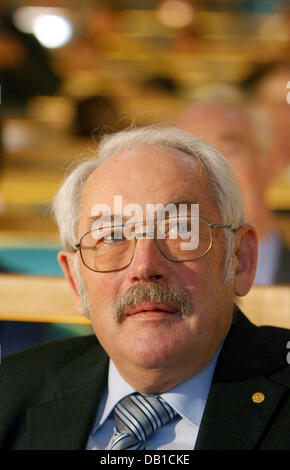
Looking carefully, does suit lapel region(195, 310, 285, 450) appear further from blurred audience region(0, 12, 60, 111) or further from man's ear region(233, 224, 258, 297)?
blurred audience region(0, 12, 60, 111)

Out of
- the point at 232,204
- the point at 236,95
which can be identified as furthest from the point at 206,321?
the point at 236,95

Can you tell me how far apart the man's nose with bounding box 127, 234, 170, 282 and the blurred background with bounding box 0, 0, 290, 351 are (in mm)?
2290

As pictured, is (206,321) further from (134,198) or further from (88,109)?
(88,109)

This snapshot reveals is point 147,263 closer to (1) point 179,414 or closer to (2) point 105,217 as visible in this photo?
(2) point 105,217

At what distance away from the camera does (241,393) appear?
1118 millimetres

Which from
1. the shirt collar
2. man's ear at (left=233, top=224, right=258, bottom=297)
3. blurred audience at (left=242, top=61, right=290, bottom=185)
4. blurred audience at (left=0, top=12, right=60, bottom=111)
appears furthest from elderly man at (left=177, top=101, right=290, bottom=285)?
blurred audience at (left=0, top=12, right=60, bottom=111)

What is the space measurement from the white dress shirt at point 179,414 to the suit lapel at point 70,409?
3cm

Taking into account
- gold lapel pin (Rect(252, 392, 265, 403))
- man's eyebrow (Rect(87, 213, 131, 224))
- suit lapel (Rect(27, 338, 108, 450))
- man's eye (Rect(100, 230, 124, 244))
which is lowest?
suit lapel (Rect(27, 338, 108, 450))

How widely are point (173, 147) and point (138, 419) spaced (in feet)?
1.87

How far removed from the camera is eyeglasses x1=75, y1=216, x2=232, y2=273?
1.15m

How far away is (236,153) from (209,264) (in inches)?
53.0

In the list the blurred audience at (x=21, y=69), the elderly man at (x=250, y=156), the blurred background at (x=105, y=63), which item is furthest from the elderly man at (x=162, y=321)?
the blurred audience at (x=21, y=69)

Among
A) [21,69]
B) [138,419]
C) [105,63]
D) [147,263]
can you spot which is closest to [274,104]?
[105,63]

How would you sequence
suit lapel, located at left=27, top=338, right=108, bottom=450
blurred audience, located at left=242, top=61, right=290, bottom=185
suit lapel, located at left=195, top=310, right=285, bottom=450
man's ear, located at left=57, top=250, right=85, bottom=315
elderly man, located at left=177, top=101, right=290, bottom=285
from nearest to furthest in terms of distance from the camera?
1. suit lapel, located at left=195, top=310, right=285, bottom=450
2. suit lapel, located at left=27, top=338, right=108, bottom=450
3. man's ear, located at left=57, top=250, right=85, bottom=315
4. elderly man, located at left=177, top=101, right=290, bottom=285
5. blurred audience, located at left=242, top=61, right=290, bottom=185
